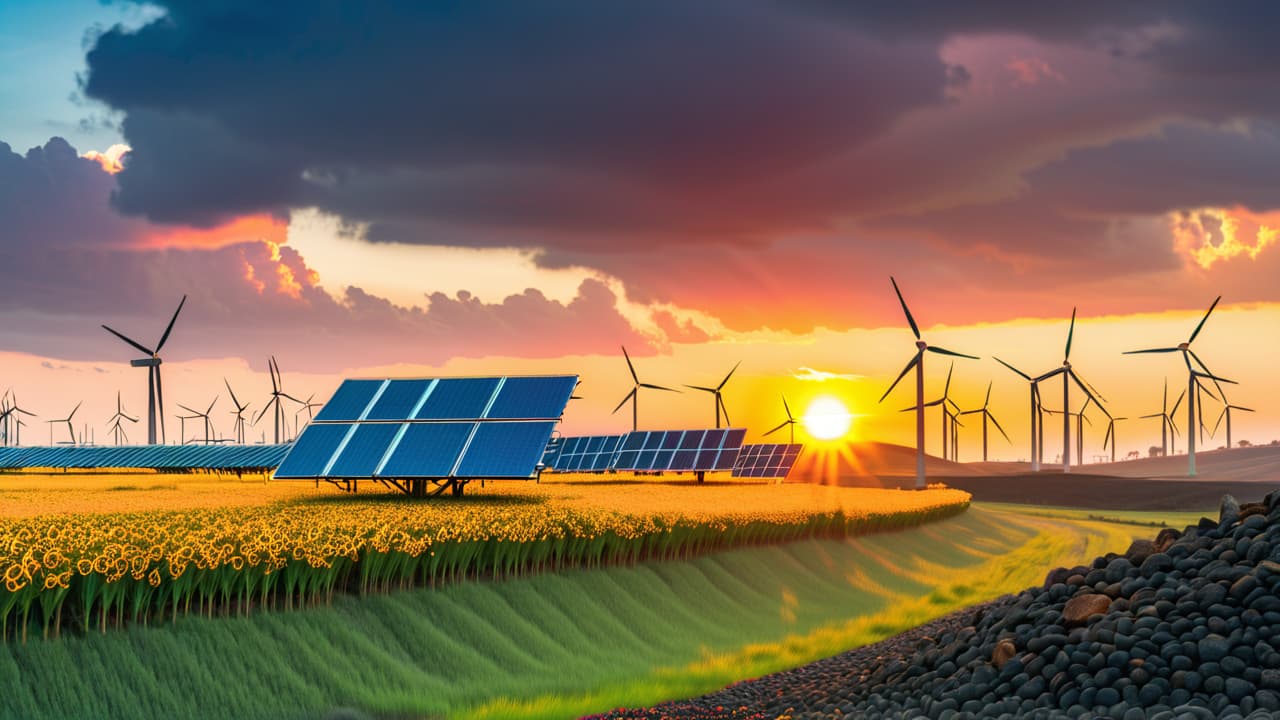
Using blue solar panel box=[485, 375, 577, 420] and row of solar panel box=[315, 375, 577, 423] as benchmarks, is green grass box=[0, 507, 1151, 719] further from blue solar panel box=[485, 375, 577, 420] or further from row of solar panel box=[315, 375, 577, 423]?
row of solar panel box=[315, 375, 577, 423]

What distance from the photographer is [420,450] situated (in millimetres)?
38500

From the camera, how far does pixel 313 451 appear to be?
130 ft

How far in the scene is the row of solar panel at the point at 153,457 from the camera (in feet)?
362

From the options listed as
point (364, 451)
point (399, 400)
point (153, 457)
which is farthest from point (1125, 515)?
point (153, 457)

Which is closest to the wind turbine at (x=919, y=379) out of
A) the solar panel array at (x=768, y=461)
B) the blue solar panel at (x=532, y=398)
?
the solar panel array at (x=768, y=461)

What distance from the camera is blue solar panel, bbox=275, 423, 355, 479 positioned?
1510 inches

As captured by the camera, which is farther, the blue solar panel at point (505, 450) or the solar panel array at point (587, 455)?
the solar panel array at point (587, 455)

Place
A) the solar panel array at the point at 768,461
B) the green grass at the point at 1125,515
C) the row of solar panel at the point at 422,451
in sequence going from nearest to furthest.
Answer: the row of solar panel at the point at 422,451, the green grass at the point at 1125,515, the solar panel array at the point at 768,461

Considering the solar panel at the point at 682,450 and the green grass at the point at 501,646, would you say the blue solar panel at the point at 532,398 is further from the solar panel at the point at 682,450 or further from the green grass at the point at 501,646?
the solar panel at the point at 682,450

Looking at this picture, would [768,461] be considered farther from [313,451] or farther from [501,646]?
[501,646]

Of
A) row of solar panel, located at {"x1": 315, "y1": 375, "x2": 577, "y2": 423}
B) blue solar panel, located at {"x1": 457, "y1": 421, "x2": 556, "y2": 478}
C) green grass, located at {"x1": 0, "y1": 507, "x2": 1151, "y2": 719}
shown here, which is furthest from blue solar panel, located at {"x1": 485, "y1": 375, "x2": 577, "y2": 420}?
green grass, located at {"x1": 0, "y1": 507, "x2": 1151, "y2": 719}

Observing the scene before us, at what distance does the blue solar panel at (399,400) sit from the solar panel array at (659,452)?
38353mm

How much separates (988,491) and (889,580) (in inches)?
3395

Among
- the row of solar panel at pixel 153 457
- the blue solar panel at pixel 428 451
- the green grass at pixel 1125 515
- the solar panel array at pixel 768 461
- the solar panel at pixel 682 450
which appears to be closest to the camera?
the blue solar panel at pixel 428 451
